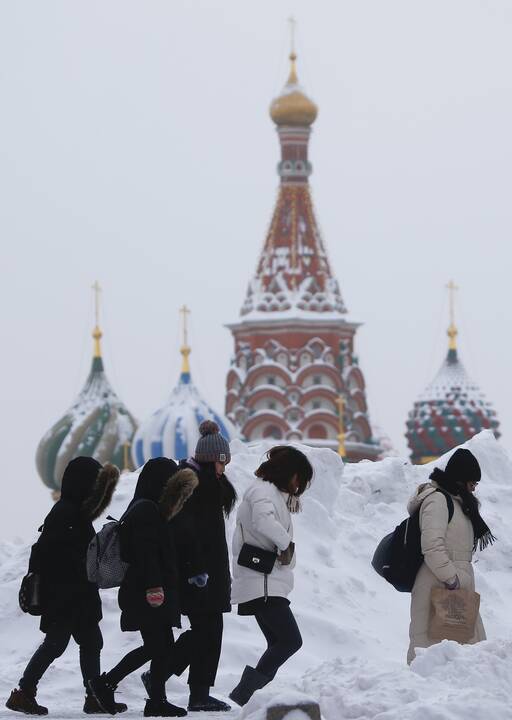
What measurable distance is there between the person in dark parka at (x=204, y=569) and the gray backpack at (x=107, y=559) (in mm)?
255

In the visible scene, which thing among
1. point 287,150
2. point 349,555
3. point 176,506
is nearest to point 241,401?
point 287,150

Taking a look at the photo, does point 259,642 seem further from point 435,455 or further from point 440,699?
point 435,455

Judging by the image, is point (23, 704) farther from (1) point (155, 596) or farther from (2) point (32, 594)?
(1) point (155, 596)

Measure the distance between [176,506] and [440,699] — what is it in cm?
166

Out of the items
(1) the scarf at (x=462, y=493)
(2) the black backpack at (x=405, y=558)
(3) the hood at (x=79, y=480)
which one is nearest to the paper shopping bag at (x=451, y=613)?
(2) the black backpack at (x=405, y=558)

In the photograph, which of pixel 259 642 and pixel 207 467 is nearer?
pixel 207 467

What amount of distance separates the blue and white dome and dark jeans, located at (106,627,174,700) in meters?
60.9

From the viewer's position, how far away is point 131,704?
35.4 feet

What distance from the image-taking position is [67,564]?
9.91m

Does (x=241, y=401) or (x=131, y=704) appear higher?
(x=241, y=401)

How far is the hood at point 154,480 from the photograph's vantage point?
9734 mm

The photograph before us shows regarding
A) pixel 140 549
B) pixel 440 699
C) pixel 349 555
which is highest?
pixel 349 555

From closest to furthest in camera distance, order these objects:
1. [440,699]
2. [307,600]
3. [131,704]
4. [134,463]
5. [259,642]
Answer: [440,699], [131,704], [259,642], [307,600], [134,463]

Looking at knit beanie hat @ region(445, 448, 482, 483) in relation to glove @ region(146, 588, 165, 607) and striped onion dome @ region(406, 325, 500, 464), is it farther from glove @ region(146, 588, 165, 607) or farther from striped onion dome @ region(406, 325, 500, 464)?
striped onion dome @ region(406, 325, 500, 464)
